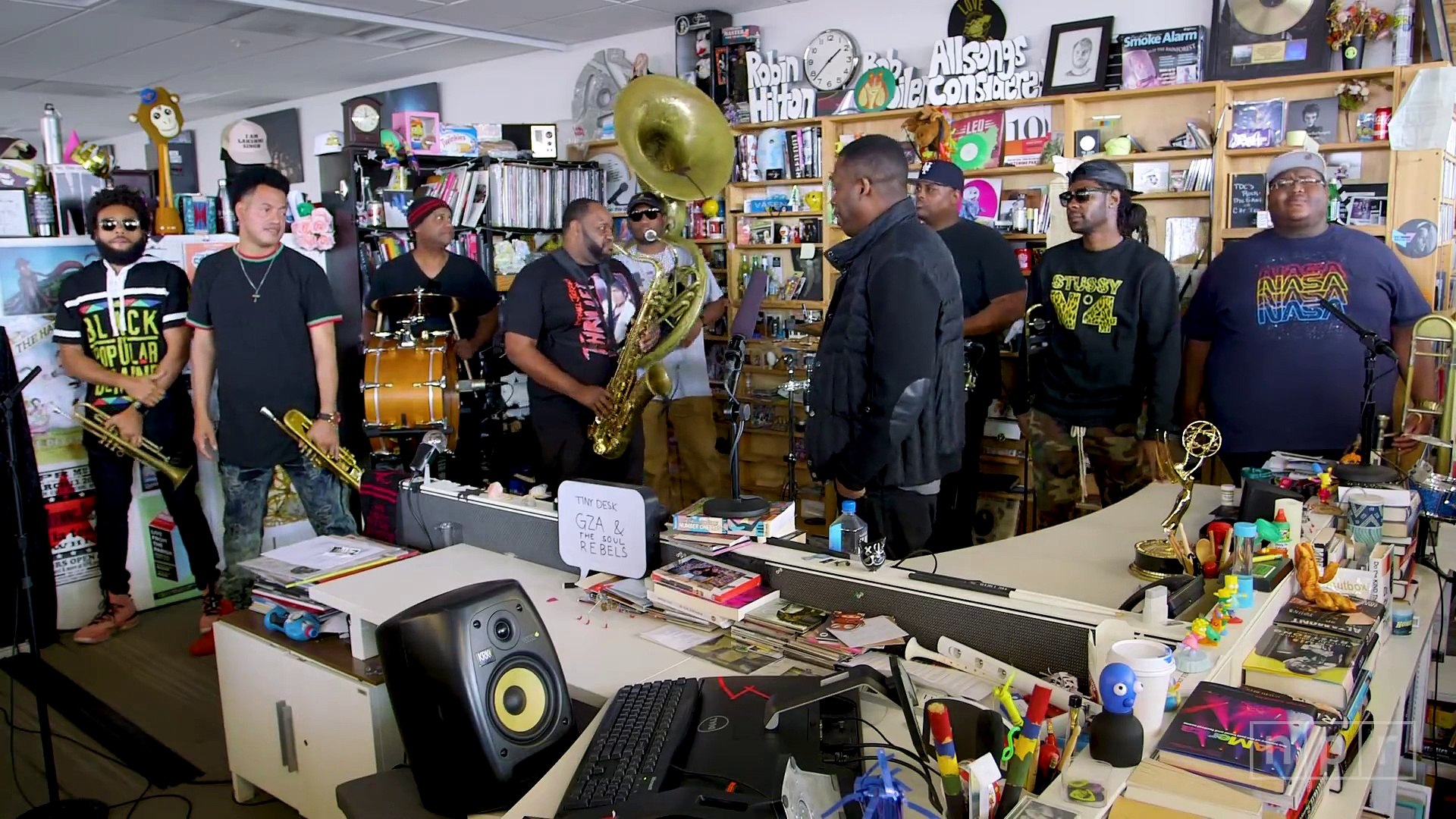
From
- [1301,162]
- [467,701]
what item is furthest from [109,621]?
[1301,162]

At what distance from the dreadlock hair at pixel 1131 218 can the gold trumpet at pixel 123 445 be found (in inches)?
148

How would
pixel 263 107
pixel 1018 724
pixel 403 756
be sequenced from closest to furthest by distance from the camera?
pixel 1018 724
pixel 403 756
pixel 263 107

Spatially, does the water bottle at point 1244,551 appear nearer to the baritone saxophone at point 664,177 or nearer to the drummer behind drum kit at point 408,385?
the baritone saxophone at point 664,177

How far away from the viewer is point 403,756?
2.22m

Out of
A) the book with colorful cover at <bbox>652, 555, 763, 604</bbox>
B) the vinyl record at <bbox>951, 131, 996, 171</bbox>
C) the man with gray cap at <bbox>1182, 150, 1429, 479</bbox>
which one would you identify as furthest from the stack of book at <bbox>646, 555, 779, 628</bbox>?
the vinyl record at <bbox>951, 131, 996, 171</bbox>

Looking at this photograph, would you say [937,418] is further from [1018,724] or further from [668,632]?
[1018,724]

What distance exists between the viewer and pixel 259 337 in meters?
3.73

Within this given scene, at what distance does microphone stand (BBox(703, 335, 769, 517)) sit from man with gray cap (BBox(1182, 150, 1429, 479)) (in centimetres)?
174

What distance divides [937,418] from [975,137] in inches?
102

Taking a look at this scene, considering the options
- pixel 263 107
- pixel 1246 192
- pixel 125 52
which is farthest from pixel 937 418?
pixel 263 107

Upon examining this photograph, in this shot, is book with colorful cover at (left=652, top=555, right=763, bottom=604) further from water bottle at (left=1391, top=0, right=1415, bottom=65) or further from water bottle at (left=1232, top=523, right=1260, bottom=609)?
water bottle at (left=1391, top=0, right=1415, bottom=65)

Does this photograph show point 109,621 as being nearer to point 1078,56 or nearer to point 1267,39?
point 1078,56

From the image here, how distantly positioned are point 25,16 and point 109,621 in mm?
3963

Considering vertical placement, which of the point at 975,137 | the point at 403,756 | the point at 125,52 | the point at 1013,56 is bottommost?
the point at 403,756
